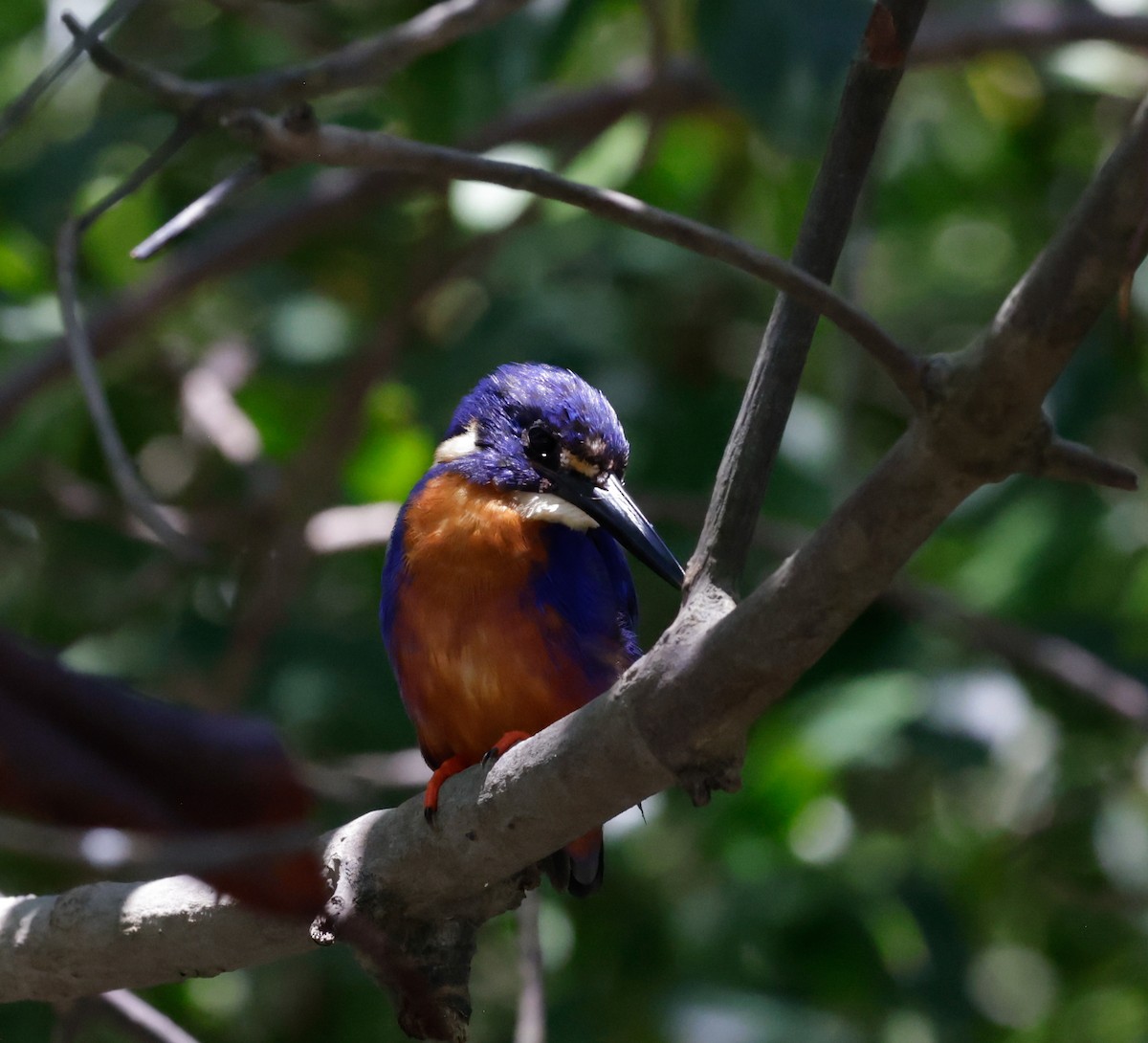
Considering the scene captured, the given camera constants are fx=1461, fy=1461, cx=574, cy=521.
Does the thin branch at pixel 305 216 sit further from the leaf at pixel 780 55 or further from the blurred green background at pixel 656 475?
the leaf at pixel 780 55

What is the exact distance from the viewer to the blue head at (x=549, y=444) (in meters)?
3.51

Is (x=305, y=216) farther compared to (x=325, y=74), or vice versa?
(x=305, y=216)

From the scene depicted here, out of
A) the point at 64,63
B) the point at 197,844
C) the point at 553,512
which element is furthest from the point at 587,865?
the point at 197,844

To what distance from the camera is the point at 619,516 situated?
3309 millimetres

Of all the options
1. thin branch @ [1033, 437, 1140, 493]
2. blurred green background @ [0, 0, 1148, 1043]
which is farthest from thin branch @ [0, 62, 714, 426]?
thin branch @ [1033, 437, 1140, 493]

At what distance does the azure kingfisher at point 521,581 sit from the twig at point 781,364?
3.43 feet

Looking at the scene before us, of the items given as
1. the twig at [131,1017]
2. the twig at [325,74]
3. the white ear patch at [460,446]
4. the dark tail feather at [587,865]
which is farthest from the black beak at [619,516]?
the twig at [131,1017]

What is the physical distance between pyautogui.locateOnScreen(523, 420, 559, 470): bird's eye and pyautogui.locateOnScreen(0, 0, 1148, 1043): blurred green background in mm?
984

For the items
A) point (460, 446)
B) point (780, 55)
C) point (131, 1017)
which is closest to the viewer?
point (131, 1017)

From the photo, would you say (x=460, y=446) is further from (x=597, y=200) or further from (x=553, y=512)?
(x=597, y=200)

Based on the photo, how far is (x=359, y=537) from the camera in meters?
5.24

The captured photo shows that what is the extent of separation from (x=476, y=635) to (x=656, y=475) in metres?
1.63

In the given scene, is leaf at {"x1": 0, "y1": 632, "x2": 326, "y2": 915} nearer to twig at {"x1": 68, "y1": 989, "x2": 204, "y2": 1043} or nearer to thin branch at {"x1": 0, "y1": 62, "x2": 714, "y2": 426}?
twig at {"x1": 68, "y1": 989, "x2": 204, "y2": 1043}

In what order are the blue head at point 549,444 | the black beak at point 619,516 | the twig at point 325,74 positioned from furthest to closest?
the blue head at point 549,444, the black beak at point 619,516, the twig at point 325,74
